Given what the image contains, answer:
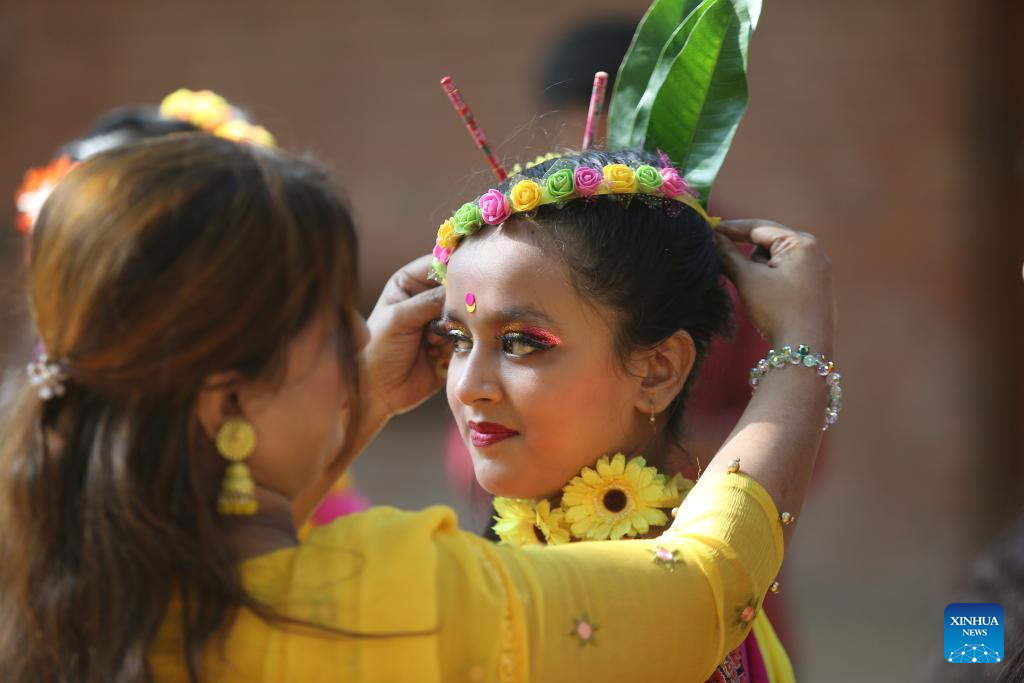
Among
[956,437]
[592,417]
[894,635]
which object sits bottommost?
[894,635]

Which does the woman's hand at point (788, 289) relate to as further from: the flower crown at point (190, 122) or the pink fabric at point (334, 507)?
the pink fabric at point (334, 507)

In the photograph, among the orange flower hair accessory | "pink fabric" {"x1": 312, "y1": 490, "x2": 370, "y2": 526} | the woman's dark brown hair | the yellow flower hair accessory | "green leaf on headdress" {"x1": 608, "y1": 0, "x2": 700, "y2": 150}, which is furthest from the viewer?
"pink fabric" {"x1": 312, "y1": 490, "x2": 370, "y2": 526}

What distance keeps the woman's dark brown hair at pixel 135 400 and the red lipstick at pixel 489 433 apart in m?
0.71

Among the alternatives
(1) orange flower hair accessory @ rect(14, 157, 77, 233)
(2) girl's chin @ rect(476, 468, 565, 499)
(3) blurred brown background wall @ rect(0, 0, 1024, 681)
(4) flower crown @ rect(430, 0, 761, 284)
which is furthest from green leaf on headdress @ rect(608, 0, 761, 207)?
(3) blurred brown background wall @ rect(0, 0, 1024, 681)

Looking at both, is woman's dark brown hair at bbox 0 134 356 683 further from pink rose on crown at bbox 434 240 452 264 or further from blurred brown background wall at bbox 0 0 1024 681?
blurred brown background wall at bbox 0 0 1024 681

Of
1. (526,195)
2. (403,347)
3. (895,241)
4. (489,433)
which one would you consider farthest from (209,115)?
(895,241)

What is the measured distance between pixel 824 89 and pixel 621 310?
505 cm

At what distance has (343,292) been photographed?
1.78 meters

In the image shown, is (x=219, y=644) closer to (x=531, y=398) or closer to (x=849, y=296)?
(x=531, y=398)

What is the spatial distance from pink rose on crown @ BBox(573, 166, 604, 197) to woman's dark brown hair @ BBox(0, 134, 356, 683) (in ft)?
2.55

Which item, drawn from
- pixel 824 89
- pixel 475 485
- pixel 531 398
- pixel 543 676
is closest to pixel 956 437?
pixel 824 89

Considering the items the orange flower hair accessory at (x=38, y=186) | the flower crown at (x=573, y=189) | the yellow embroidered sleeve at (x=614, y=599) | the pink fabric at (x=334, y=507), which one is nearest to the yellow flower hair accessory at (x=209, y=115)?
the orange flower hair accessory at (x=38, y=186)

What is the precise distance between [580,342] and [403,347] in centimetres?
42

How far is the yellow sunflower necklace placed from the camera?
7.44 ft
